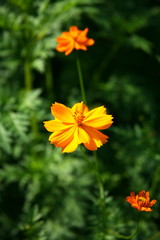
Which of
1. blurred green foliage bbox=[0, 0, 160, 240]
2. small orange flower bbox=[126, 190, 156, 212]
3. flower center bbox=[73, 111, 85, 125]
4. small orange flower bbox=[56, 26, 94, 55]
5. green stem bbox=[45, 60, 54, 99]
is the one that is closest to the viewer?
small orange flower bbox=[126, 190, 156, 212]

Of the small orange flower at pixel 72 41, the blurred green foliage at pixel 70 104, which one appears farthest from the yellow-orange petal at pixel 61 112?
the blurred green foliage at pixel 70 104

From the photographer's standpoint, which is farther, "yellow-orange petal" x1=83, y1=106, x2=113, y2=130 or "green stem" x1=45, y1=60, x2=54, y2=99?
"green stem" x1=45, y1=60, x2=54, y2=99

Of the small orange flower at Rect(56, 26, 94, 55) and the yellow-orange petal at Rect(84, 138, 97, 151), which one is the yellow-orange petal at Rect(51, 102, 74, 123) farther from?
the small orange flower at Rect(56, 26, 94, 55)

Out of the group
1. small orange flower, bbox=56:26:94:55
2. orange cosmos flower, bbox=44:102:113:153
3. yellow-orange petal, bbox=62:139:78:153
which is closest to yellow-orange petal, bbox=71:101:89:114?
orange cosmos flower, bbox=44:102:113:153

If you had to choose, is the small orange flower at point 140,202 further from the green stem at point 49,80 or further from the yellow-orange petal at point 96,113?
the green stem at point 49,80

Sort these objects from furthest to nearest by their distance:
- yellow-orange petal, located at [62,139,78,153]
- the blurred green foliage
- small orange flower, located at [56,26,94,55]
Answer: the blurred green foliage < small orange flower, located at [56,26,94,55] < yellow-orange petal, located at [62,139,78,153]

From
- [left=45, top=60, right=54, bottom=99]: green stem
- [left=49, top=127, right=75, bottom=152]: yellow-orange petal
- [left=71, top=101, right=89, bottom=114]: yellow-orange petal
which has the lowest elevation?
[left=49, top=127, right=75, bottom=152]: yellow-orange petal
